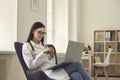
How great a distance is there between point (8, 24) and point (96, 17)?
4800mm

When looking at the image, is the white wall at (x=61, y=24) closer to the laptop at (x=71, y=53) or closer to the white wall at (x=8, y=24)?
the white wall at (x=8, y=24)

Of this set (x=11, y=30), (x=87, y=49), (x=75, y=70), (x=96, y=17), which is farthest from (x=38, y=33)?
(x=96, y=17)

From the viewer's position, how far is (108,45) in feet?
24.9

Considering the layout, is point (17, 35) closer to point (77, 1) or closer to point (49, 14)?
point (49, 14)

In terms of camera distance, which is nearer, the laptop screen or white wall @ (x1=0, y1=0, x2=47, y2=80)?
the laptop screen

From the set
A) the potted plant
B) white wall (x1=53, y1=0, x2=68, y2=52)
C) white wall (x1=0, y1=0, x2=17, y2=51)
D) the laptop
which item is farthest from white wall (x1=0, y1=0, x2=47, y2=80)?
the potted plant

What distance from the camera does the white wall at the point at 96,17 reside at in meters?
7.75

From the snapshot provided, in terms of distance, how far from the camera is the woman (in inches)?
108

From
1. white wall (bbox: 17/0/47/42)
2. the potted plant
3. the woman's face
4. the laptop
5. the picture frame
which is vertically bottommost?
the potted plant

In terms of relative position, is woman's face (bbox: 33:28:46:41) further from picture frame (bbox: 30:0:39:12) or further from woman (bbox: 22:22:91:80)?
picture frame (bbox: 30:0:39:12)

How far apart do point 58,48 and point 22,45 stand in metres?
4.13

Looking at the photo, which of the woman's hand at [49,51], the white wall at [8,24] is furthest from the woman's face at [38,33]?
the white wall at [8,24]

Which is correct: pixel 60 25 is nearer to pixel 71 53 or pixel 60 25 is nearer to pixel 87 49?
pixel 87 49

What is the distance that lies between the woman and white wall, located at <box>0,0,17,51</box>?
64 cm
